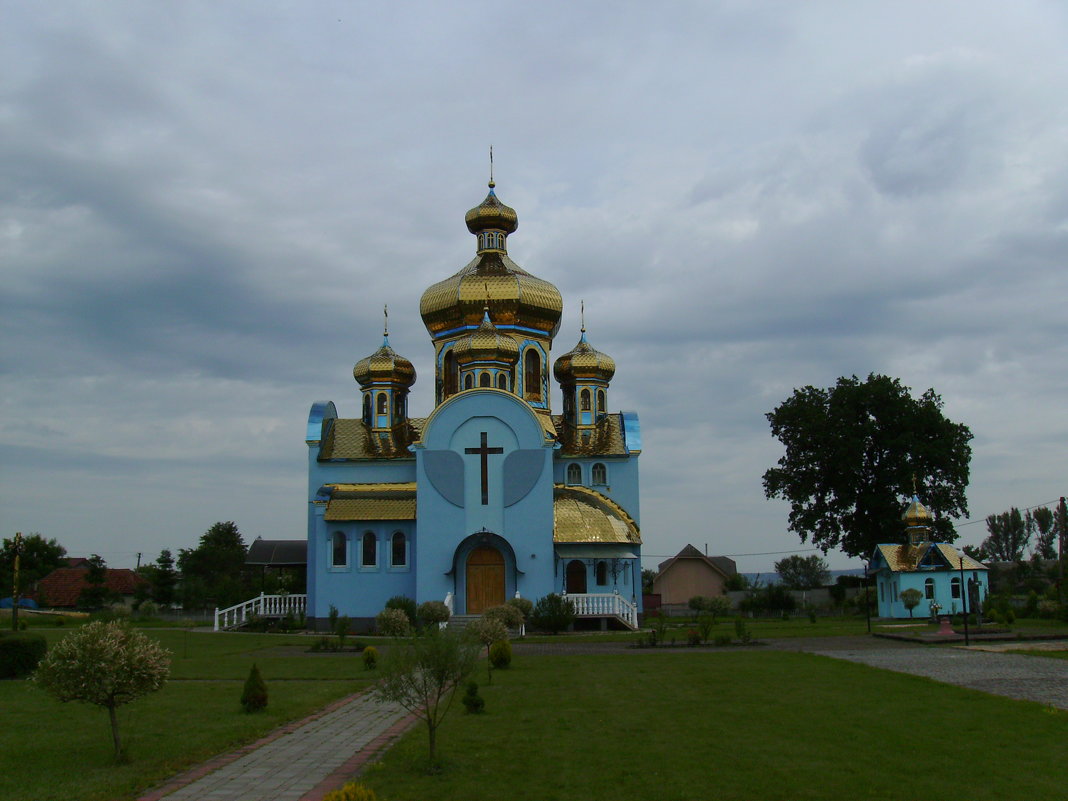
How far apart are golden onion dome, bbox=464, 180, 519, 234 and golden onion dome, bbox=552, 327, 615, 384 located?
6.49 m

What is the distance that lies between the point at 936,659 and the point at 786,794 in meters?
13.1

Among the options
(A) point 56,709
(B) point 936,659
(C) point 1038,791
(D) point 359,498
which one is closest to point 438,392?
(D) point 359,498

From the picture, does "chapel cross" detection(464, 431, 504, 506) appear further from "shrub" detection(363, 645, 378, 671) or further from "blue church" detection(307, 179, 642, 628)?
"shrub" detection(363, 645, 378, 671)

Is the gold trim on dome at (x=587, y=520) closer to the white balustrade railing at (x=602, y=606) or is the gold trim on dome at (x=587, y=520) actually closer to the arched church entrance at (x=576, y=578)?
the arched church entrance at (x=576, y=578)

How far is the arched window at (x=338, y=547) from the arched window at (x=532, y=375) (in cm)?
943

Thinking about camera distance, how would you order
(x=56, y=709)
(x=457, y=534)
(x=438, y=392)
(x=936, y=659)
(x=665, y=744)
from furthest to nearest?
(x=438, y=392), (x=457, y=534), (x=936, y=659), (x=56, y=709), (x=665, y=744)

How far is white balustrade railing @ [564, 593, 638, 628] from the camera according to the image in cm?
3303

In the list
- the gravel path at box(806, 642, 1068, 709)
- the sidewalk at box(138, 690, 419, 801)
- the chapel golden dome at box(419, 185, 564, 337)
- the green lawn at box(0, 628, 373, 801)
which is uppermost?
the chapel golden dome at box(419, 185, 564, 337)

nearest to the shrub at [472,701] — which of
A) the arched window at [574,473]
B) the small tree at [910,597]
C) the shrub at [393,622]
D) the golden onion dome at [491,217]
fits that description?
the shrub at [393,622]

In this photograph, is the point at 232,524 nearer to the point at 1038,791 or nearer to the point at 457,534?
the point at 457,534

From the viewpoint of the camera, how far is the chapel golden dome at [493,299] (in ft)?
135

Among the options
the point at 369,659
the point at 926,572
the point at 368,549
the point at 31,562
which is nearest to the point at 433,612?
the point at 368,549

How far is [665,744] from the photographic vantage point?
11234 mm

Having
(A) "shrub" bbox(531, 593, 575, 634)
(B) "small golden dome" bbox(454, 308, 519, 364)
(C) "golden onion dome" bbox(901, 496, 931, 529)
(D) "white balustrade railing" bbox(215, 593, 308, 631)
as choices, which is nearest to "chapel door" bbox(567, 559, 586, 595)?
(A) "shrub" bbox(531, 593, 575, 634)
